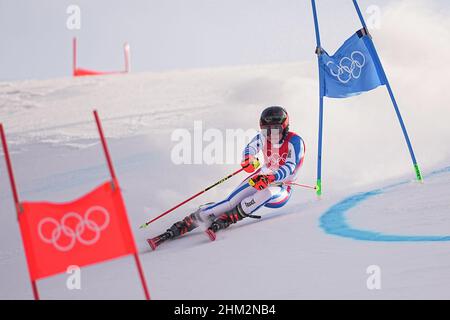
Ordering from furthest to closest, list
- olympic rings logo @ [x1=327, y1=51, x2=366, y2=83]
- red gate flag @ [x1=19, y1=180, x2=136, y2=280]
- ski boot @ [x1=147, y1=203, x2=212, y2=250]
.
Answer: olympic rings logo @ [x1=327, y1=51, x2=366, y2=83] → ski boot @ [x1=147, y1=203, x2=212, y2=250] → red gate flag @ [x1=19, y1=180, x2=136, y2=280]

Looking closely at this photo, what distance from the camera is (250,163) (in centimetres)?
584

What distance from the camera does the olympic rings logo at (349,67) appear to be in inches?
250

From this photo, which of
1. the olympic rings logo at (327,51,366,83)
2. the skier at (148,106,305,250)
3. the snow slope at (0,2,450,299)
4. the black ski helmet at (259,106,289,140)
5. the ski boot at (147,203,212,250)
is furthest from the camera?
the olympic rings logo at (327,51,366,83)

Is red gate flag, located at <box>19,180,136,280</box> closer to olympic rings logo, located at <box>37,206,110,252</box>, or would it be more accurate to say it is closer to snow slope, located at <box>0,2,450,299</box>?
olympic rings logo, located at <box>37,206,110,252</box>

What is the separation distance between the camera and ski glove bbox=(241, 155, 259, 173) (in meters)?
5.83

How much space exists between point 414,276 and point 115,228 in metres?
1.74

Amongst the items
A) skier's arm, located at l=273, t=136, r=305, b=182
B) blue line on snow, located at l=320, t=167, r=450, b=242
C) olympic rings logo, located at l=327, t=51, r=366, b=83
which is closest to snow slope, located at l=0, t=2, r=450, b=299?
blue line on snow, located at l=320, t=167, r=450, b=242

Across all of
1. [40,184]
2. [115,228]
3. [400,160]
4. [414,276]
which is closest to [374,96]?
[400,160]

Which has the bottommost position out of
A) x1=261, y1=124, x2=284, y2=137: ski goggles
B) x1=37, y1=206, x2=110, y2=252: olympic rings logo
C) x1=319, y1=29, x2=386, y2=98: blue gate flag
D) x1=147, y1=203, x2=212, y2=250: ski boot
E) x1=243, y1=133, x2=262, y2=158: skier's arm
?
x1=147, y1=203, x2=212, y2=250: ski boot

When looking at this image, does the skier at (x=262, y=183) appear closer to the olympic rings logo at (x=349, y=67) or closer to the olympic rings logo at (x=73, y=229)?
the olympic rings logo at (x=349, y=67)

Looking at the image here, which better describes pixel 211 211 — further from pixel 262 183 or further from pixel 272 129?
pixel 272 129

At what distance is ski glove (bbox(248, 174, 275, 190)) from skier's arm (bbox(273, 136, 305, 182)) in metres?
0.11

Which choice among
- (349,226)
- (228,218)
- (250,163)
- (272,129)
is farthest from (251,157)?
(349,226)

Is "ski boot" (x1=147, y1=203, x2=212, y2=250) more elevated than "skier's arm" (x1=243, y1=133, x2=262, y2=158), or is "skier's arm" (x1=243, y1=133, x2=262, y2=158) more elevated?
"skier's arm" (x1=243, y1=133, x2=262, y2=158)
